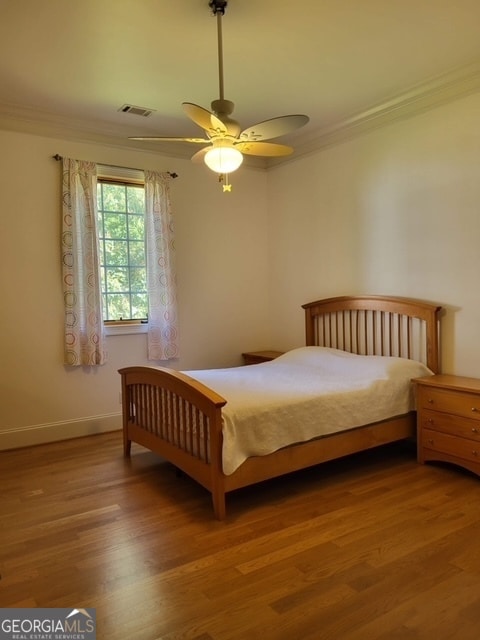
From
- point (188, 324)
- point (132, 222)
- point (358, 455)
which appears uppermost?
point (132, 222)

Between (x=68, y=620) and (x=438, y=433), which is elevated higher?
(x=438, y=433)

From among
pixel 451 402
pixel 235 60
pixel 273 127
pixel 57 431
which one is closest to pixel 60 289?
pixel 57 431

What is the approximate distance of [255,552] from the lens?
225 centimetres

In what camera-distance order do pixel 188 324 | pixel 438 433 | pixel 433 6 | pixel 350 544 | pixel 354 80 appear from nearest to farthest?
1. pixel 350 544
2. pixel 433 6
3. pixel 438 433
4. pixel 354 80
5. pixel 188 324

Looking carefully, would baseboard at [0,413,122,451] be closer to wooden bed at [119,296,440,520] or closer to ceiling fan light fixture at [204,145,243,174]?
wooden bed at [119,296,440,520]

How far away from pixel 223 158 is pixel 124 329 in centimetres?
238

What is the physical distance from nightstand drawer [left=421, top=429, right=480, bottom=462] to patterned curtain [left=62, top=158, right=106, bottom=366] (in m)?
2.85

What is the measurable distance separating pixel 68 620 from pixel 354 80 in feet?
12.4

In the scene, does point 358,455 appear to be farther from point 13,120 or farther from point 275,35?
point 13,120

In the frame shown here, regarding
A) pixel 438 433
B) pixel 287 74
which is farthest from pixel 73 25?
pixel 438 433

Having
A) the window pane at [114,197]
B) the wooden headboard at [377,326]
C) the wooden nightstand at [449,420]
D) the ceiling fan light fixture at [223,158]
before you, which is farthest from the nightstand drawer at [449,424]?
the window pane at [114,197]

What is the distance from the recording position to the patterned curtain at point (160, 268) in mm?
4500

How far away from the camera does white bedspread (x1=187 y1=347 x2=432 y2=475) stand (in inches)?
105

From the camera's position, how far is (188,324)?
4848mm
